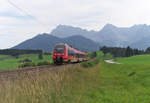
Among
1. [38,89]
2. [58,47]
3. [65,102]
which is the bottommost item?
[65,102]

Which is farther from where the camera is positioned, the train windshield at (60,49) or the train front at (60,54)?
the train windshield at (60,49)

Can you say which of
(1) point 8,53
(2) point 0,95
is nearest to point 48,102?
(2) point 0,95

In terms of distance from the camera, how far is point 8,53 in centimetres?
15312

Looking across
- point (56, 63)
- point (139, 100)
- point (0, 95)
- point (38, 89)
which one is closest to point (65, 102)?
point (38, 89)

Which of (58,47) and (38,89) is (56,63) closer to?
(58,47)

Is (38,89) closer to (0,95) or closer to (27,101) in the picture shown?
(27,101)

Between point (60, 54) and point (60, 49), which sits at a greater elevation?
point (60, 49)

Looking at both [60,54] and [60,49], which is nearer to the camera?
[60,54]

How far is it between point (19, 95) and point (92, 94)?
4.72m

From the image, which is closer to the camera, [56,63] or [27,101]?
[27,101]

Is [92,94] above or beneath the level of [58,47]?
beneath

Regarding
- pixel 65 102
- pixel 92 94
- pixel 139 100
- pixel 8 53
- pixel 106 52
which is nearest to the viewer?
pixel 65 102

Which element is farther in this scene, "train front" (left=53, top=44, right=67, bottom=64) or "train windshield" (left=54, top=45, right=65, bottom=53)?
"train windshield" (left=54, top=45, right=65, bottom=53)

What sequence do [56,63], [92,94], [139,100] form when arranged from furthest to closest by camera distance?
[56,63], [92,94], [139,100]
